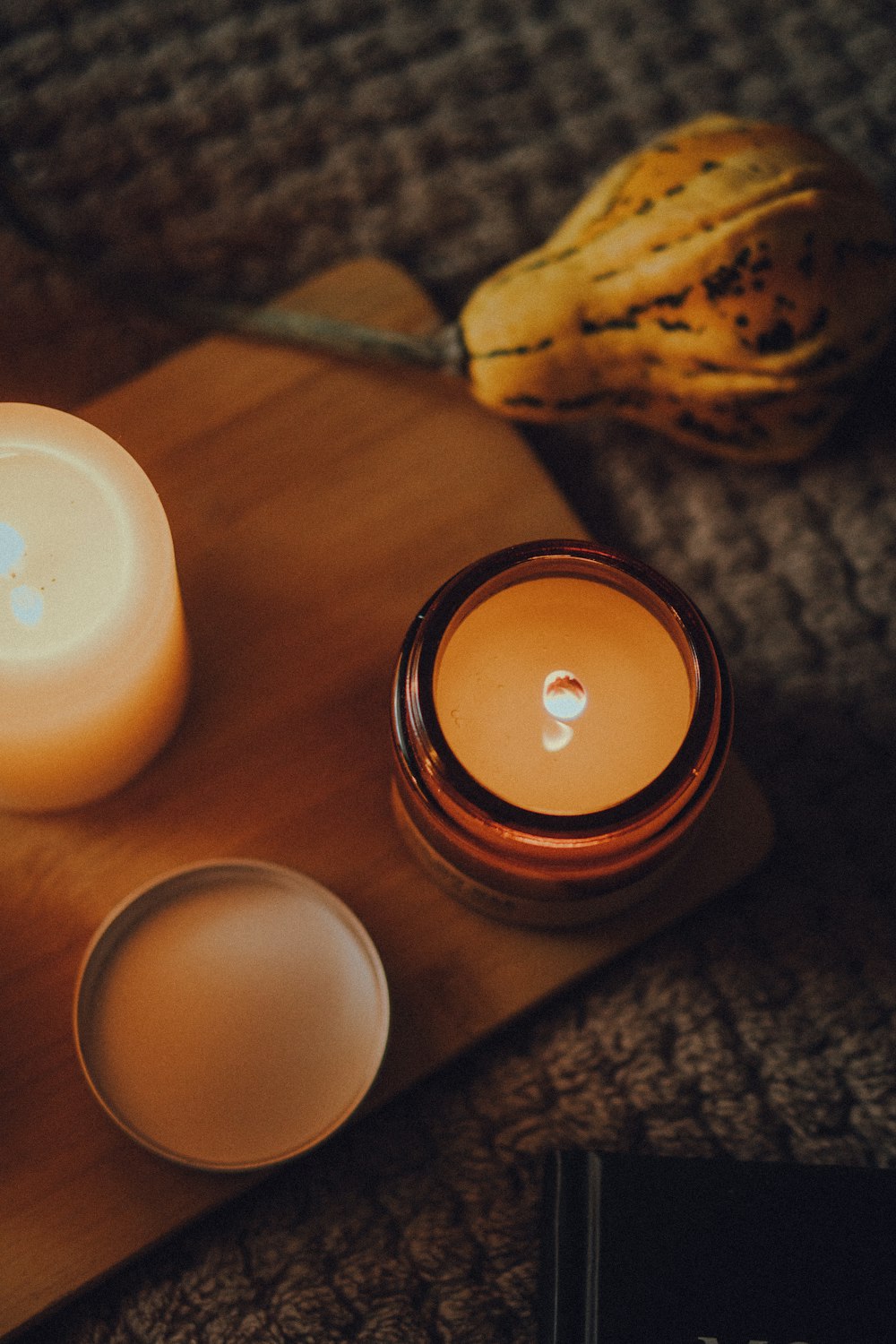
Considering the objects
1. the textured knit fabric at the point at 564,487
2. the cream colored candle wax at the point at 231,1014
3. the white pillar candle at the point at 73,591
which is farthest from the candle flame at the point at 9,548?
the textured knit fabric at the point at 564,487

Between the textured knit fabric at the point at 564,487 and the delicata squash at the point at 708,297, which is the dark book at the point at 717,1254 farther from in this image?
the delicata squash at the point at 708,297

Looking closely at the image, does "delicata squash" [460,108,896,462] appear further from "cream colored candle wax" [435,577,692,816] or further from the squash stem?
"cream colored candle wax" [435,577,692,816]

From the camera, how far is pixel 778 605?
0.48 m

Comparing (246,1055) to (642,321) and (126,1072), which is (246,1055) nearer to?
(126,1072)

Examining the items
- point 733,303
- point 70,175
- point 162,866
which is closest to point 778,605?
point 733,303

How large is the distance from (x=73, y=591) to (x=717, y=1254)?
27 centimetres

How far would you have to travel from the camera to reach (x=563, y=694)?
1.14 feet

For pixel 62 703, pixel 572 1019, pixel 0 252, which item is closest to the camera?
pixel 62 703

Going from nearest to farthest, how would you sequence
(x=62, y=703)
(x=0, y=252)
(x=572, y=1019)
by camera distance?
(x=62, y=703)
(x=572, y=1019)
(x=0, y=252)

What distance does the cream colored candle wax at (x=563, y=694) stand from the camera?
1.14 feet

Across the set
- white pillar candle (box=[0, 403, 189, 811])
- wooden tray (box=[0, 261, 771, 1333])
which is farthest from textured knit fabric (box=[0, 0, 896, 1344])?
white pillar candle (box=[0, 403, 189, 811])

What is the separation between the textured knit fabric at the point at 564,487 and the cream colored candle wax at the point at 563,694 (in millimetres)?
97

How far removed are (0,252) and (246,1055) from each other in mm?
397

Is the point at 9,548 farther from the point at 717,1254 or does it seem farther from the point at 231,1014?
the point at 717,1254
